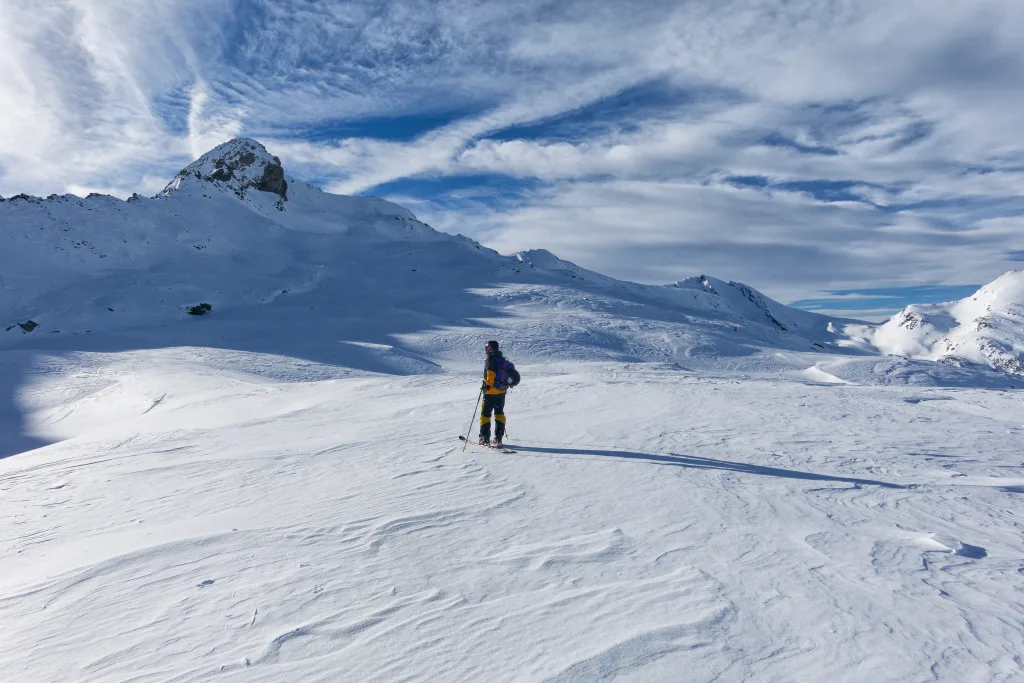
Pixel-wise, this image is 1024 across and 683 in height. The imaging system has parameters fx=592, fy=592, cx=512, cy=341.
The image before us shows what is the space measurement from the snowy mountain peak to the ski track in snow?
62633 mm

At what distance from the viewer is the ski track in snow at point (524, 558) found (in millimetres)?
3576

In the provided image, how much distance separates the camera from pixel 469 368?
26469 mm

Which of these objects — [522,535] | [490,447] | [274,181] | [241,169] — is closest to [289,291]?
[490,447]

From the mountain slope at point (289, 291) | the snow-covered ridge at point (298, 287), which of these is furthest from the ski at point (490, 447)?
the mountain slope at point (289, 291)

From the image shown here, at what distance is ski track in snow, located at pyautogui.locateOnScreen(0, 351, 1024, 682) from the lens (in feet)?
11.7

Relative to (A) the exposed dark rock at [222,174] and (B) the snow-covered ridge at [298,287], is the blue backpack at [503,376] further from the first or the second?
(A) the exposed dark rock at [222,174]

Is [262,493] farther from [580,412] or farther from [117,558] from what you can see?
[580,412]

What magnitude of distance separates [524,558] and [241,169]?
242 ft

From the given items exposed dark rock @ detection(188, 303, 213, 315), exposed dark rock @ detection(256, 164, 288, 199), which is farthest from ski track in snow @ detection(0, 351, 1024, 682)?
exposed dark rock @ detection(256, 164, 288, 199)

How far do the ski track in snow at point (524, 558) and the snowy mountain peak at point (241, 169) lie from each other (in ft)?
205

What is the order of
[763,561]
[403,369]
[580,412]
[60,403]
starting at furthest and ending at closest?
[403,369], [60,403], [580,412], [763,561]

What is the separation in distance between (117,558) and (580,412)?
8.56 meters

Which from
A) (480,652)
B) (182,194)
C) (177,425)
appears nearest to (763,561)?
(480,652)

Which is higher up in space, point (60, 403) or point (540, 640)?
point (540, 640)
